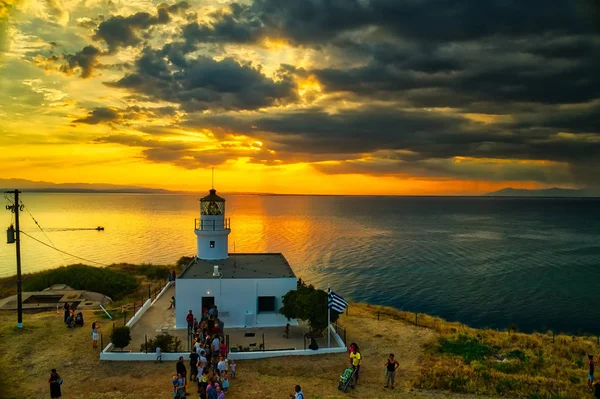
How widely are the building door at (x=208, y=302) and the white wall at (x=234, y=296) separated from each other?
18 cm

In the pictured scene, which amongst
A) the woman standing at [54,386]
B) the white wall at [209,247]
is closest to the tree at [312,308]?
the white wall at [209,247]

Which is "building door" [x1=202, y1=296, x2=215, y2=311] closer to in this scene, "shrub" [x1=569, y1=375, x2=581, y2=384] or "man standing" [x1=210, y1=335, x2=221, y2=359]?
"man standing" [x1=210, y1=335, x2=221, y2=359]

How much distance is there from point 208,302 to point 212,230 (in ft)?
20.8

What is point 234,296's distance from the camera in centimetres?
2419

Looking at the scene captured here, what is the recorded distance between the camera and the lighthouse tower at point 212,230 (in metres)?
29.1

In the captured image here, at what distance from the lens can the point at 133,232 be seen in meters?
115

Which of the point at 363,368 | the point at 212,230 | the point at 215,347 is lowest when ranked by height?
the point at 363,368

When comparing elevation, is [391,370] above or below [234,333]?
above

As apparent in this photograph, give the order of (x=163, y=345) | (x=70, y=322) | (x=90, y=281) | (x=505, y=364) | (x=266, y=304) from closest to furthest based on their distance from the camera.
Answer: (x=163, y=345) → (x=505, y=364) → (x=70, y=322) → (x=266, y=304) → (x=90, y=281)

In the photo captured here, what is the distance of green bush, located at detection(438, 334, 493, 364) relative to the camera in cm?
2201

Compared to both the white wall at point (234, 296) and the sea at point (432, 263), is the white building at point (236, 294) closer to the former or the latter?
the white wall at point (234, 296)

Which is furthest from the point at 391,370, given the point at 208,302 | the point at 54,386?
the point at 54,386

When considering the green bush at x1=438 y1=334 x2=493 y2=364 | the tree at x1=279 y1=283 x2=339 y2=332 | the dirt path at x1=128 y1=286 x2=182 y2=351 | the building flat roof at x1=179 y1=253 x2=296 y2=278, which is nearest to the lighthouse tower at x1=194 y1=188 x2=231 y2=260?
the building flat roof at x1=179 y1=253 x2=296 y2=278

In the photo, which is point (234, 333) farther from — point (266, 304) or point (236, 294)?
point (266, 304)
